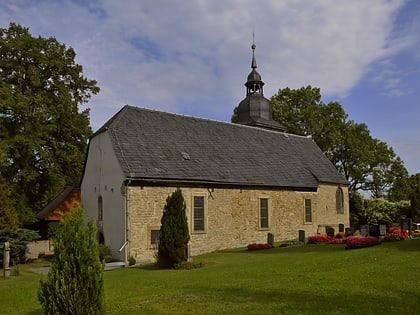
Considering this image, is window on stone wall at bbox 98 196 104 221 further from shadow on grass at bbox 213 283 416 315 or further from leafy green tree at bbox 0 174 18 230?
shadow on grass at bbox 213 283 416 315

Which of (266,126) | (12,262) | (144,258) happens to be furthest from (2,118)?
(266,126)

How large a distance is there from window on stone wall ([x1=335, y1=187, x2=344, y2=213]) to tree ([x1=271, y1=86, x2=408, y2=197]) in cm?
1482

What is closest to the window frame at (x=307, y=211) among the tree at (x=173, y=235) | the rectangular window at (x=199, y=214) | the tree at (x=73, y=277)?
the rectangular window at (x=199, y=214)

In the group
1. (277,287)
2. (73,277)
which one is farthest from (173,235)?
(73,277)

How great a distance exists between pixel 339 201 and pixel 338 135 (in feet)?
51.8

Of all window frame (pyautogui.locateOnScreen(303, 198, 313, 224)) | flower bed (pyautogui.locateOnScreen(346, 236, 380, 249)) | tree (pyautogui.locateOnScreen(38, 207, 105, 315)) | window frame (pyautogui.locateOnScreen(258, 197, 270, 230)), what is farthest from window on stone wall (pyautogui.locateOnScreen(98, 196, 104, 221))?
tree (pyautogui.locateOnScreen(38, 207, 105, 315))

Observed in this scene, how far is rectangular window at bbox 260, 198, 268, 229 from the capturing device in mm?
27145

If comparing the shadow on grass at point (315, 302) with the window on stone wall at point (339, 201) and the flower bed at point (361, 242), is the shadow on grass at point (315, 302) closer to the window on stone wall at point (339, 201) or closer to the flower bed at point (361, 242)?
the flower bed at point (361, 242)

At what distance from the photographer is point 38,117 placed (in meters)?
28.2

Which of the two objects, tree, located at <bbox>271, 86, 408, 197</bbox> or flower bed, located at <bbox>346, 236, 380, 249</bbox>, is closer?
flower bed, located at <bbox>346, 236, 380, 249</bbox>

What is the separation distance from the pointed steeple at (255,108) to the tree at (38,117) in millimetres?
13987

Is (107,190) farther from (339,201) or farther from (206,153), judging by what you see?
(339,201)

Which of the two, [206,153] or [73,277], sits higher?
[206,153]

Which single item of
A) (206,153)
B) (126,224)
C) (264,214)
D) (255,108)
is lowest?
(126,224)
